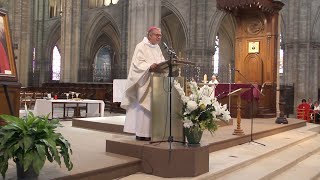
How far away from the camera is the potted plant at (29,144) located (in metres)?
3.39

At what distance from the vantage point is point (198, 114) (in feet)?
15.4

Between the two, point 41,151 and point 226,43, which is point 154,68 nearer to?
point 41,151

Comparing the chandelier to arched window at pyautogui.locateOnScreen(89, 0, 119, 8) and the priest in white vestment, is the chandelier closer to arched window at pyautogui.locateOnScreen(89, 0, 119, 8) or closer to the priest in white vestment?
the priest in white vestment

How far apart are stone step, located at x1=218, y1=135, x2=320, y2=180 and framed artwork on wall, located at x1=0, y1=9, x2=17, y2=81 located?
306 cm

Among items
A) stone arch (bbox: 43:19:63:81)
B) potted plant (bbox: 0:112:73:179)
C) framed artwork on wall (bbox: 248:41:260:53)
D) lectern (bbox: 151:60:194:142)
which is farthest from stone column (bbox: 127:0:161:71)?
stone arch (bbox: 43:19:63:81)

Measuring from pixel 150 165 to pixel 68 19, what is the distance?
22.1 meters

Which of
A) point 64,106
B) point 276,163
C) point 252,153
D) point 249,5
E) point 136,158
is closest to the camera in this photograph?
point 136,158

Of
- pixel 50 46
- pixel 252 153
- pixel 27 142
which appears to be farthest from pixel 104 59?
pixel 27 142

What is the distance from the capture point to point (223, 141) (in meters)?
6.76

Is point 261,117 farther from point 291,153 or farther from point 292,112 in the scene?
point 292,112

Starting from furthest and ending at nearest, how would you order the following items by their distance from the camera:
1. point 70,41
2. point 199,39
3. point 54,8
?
point 54,8 < point 70,41 < point 199,39

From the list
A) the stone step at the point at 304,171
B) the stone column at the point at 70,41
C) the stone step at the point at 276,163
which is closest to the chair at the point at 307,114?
the stone step at the point at 276,163

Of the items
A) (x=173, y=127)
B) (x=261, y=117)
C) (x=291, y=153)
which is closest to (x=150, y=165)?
(x=173, y=127)

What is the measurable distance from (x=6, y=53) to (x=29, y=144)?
73.9 inches
